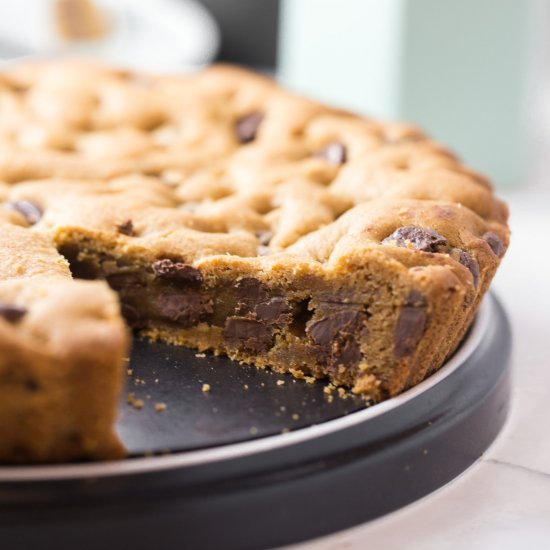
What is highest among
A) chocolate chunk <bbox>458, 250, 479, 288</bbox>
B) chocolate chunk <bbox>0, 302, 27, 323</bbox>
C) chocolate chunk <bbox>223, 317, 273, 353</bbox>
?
chocolate chunk <bbox>0, 302, 27, 323</bbox>

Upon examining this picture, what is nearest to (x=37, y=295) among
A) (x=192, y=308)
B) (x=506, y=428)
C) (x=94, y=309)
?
(x=94, y=309)

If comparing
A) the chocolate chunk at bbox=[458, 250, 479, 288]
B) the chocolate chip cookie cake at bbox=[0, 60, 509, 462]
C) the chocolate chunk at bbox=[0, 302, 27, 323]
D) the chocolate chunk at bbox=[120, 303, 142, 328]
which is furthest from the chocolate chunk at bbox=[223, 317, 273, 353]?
the chocolate chunk at bbox=[0, 302, 27, 323]

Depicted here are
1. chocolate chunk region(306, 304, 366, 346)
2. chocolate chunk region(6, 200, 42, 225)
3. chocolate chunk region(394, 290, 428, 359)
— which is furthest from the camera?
chocolate chunk region(6, 200, 42, 225)

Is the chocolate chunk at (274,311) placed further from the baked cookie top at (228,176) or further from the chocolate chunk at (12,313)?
the chocolate chunk at (12,313)

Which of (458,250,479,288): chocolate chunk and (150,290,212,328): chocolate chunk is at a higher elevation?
(458,250,479,288): chocolate chunk

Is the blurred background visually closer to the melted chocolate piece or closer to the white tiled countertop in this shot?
the white tiled countertop

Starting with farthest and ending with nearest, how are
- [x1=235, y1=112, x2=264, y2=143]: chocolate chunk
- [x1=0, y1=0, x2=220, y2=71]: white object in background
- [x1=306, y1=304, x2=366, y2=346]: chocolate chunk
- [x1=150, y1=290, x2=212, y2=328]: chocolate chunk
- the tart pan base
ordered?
[x1=0, y1=0, x2=220, y2=71]: white object in background
[x1=235, y1=112, x2=264, y2=143]: chocolate chunk
[x1=150, y1=290, x2=212, y2=328]: chocolate chunk
[x1=306, y1=304, x2=366, y2=346]: chocolate chunk
the tart pan base

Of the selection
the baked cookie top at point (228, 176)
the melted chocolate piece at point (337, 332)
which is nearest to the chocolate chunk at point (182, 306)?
the baked cookie top at point (228, 176)

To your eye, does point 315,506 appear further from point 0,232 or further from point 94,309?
point 0,232
